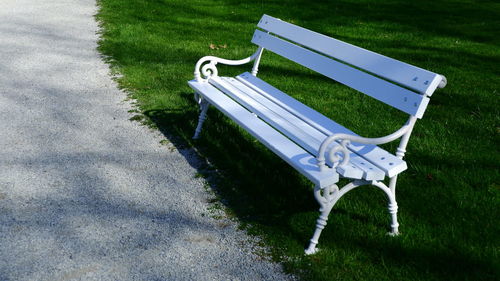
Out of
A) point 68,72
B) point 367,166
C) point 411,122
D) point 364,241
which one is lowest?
point 68,72

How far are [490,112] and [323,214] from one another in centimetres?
338

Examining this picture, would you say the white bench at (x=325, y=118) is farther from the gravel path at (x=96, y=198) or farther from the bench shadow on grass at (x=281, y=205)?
the gravel path at (x=96, y=198)

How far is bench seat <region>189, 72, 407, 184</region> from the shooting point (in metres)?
3.45

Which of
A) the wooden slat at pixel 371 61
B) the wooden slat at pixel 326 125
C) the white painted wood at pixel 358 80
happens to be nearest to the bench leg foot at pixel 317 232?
the wooden slat at pixel 326 125

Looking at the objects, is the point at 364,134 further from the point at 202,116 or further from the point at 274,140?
the point at 274,140

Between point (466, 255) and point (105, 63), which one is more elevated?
point (466, 255)

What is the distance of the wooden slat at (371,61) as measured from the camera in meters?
A: 3.47

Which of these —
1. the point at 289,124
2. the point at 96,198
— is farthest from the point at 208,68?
the point at 96,198

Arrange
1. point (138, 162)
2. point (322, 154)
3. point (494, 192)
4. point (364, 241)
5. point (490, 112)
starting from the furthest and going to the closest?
point (490, 112) < point (138, 162) < point (494, 192) < point (364, 241) < point (322, 154)

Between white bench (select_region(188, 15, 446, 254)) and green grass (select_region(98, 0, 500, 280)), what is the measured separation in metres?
0.26

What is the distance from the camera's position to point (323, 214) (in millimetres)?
3492

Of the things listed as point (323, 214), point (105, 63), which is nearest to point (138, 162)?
point (323, 214)

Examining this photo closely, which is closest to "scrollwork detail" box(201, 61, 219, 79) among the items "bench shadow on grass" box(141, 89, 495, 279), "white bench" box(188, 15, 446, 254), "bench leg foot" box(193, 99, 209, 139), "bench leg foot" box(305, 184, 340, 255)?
"white bench" box(188, 15, 446, 254)

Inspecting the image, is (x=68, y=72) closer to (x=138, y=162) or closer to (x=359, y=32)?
(x=138, y=162)
